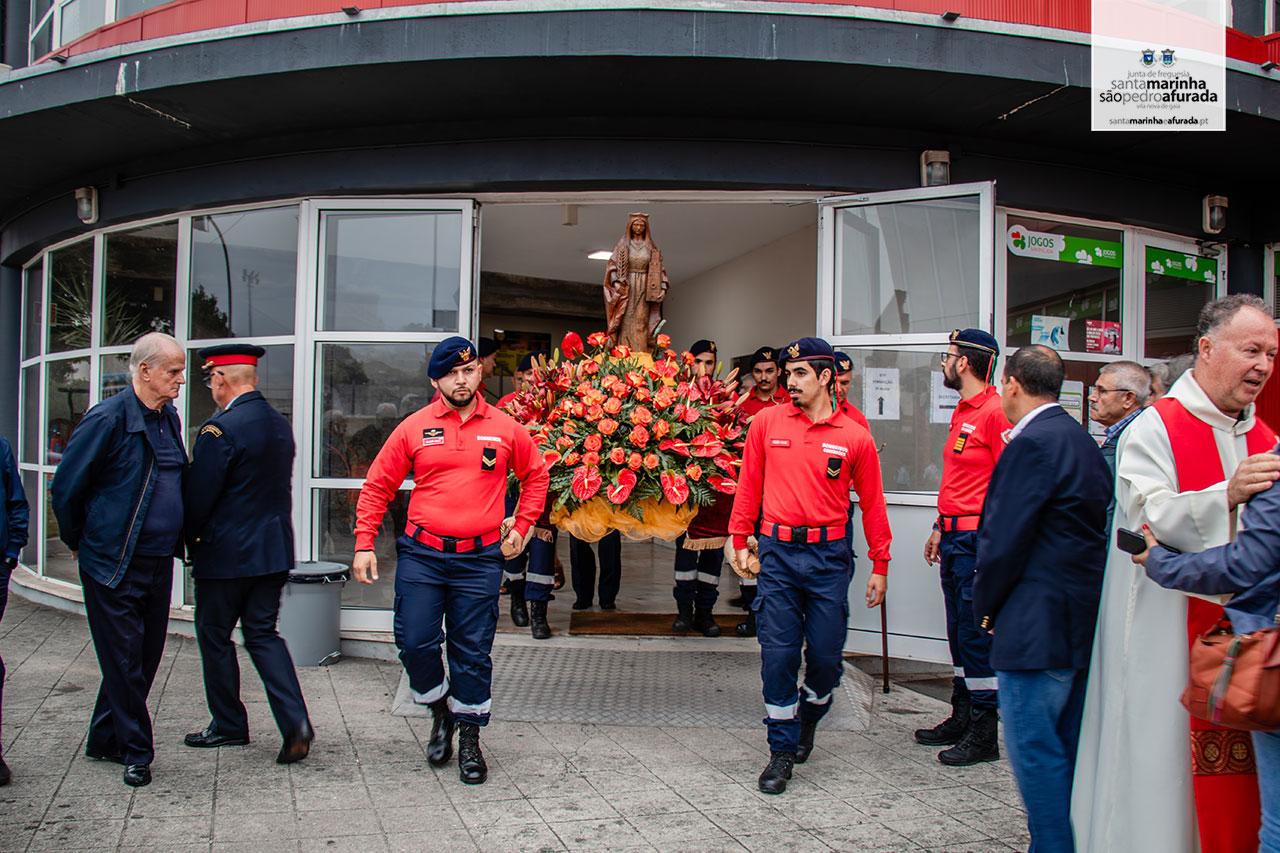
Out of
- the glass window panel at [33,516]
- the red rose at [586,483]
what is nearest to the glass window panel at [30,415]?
the glass window panel at [33,516]

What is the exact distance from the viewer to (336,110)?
6047mm

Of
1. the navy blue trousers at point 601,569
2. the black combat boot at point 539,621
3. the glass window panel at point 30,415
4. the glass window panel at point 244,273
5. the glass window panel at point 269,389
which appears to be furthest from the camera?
the glass window panel at point 30,415

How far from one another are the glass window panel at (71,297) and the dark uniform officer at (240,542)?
4701mm

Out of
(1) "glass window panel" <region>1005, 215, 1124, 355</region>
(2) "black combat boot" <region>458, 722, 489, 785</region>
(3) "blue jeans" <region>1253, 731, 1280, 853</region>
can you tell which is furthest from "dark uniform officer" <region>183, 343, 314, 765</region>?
(1) "glass window panel" <region>1005, 215, 1124, 355</region>

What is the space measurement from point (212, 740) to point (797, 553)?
2.97 m

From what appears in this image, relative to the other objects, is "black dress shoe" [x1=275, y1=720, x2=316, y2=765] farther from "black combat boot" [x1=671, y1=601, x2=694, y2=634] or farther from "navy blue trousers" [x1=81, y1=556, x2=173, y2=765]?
"black combat boot" [x1=671, y1=601, x2=694, y2=634]

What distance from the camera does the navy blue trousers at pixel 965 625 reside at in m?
4.36

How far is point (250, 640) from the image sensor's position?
4.26 m

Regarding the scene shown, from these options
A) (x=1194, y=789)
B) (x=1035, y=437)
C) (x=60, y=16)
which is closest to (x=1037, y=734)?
(x=1194, y=789)

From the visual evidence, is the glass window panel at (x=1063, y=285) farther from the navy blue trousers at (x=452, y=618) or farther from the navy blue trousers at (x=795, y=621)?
the navy blue trousers at (x=452, y=618)

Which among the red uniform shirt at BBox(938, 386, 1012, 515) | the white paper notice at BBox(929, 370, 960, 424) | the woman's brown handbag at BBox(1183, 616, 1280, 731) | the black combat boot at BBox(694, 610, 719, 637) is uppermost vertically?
the white paper notice at BBox(929, 370, 960, 424)

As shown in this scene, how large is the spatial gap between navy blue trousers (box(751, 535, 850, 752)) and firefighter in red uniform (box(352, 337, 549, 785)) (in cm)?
119

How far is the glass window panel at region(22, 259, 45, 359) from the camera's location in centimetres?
913

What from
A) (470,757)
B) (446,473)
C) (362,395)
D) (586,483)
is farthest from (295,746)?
(362,395)
